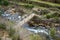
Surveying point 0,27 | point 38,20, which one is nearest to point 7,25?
point 0,27

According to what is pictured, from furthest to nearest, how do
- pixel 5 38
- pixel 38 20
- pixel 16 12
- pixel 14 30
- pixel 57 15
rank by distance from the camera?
pixel 16 12 → pixel 57 15 → pixel 38 20 → pixel 14 30 → pixel 5 38

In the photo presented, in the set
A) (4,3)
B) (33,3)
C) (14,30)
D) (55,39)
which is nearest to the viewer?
(14,30)

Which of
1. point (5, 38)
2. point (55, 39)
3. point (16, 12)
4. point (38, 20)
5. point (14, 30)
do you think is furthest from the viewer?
point (16, 12)

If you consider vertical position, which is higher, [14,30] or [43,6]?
[14,30]

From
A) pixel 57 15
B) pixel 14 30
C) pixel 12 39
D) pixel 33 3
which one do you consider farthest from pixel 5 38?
pixel 33 3

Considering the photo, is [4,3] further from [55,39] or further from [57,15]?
[55,39]

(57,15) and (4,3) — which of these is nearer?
(57,15)

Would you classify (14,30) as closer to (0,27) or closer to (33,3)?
(0,27)

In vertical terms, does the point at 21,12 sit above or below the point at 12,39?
below

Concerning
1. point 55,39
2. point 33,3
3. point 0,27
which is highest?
point 0,27
